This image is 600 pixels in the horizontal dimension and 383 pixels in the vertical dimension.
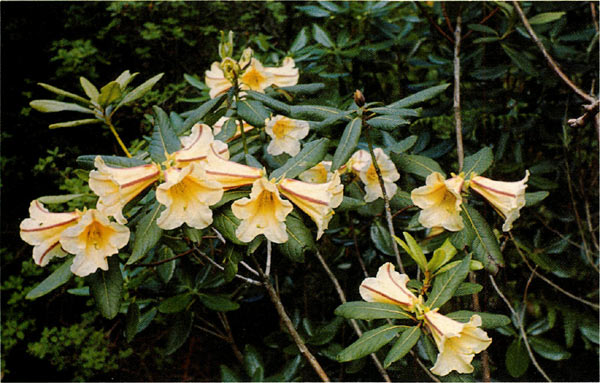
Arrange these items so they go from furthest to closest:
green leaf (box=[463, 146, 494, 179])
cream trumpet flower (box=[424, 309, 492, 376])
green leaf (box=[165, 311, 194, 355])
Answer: green leaf (box=[165, 311, 194, 355]), green leaf (box=[463, 146, 494, 179]), cream trumpet flower (box=[424, 309, 492, 376])

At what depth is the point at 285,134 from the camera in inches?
53.9

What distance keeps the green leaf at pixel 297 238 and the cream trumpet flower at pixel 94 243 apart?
0.34m

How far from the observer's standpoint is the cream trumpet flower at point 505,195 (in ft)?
3.31

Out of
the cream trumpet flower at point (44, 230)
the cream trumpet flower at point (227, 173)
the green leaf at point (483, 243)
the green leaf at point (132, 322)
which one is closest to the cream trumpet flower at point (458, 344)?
the green leaf at point (483, 243)

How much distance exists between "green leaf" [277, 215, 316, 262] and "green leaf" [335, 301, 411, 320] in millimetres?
158

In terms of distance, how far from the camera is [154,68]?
107 inches

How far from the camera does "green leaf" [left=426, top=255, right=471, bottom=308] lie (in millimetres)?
1027

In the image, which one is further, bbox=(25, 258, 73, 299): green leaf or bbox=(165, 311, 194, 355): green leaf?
bbox=(165, 311, 194, 355): green leaf

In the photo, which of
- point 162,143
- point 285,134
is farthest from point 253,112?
point 162,143

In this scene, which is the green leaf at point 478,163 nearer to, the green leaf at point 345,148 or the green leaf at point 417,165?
the green leaf at point 417,165

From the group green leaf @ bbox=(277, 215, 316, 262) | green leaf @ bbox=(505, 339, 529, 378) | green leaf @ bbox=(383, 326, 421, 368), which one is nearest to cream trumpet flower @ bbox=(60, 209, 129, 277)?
green leaf @ bbox=(277, 215, 316, 262)

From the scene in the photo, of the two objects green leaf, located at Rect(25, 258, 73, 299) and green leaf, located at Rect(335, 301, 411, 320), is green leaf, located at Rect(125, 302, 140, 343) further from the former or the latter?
green leaf, located at Rect(335, 301, 411, 320)

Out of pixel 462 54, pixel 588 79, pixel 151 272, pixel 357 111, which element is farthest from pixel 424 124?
pixel 151 272

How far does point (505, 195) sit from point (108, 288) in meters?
0.89
